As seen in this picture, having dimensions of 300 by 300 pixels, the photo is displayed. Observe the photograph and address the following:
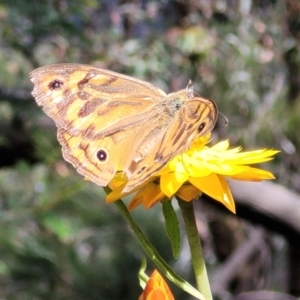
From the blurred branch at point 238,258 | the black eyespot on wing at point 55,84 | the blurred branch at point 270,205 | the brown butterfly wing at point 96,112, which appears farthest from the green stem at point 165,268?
the blurred branch at point 238,258

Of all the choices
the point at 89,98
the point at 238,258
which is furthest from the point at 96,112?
the point at 238,258

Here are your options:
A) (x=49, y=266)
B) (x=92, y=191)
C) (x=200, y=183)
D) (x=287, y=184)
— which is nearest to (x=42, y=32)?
(x=92, y=191)

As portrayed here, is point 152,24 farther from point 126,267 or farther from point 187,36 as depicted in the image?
point 126,267

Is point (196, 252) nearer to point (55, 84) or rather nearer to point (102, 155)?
point (102, 155)

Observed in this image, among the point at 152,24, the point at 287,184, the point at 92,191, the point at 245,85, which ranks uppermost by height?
the point at 152,24

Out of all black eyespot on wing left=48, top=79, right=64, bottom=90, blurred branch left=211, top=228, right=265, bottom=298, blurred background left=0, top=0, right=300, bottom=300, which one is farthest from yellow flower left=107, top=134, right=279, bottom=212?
blurred branch left=211, top=228, right=265, bottom=298

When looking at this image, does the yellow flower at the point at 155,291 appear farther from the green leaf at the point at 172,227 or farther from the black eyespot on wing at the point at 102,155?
the black eyespot on wing at the point at 102,155

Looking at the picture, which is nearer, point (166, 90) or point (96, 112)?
point (96, 112)
